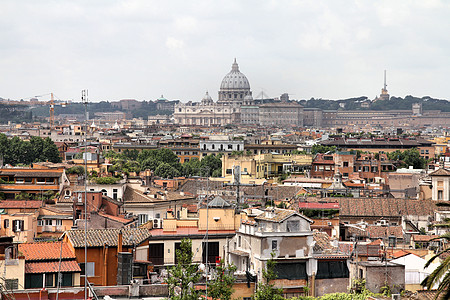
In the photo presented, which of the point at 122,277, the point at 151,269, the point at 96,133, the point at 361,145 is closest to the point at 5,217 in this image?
the point at 151,269

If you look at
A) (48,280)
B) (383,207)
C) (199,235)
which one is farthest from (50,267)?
(383,207)

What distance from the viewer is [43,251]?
59.6 ft

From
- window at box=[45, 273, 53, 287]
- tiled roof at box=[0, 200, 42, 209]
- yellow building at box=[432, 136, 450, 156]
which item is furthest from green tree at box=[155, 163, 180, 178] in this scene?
window at box=[45, 273, 53, 287]

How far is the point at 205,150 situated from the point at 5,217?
65225 mm

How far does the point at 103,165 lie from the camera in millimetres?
45656

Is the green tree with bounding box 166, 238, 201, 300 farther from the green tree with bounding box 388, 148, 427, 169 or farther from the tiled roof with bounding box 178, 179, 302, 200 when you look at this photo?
the green tree with bounding box 388, 148, 427, 169

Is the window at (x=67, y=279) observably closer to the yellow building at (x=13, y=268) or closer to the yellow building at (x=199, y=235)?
the yellow building at (x=13, y=268)

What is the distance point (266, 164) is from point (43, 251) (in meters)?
41.9

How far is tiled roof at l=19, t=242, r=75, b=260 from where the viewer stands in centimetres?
1789

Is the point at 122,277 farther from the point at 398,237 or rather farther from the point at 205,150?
Result: the point at 205,150

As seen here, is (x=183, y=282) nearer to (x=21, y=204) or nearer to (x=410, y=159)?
(x=21, y=204)

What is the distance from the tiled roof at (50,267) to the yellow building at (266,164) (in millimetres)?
38339

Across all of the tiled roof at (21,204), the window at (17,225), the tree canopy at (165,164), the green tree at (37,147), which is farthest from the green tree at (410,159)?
the window at (17,225)

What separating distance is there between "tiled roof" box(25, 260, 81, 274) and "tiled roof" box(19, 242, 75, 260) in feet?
0.50
